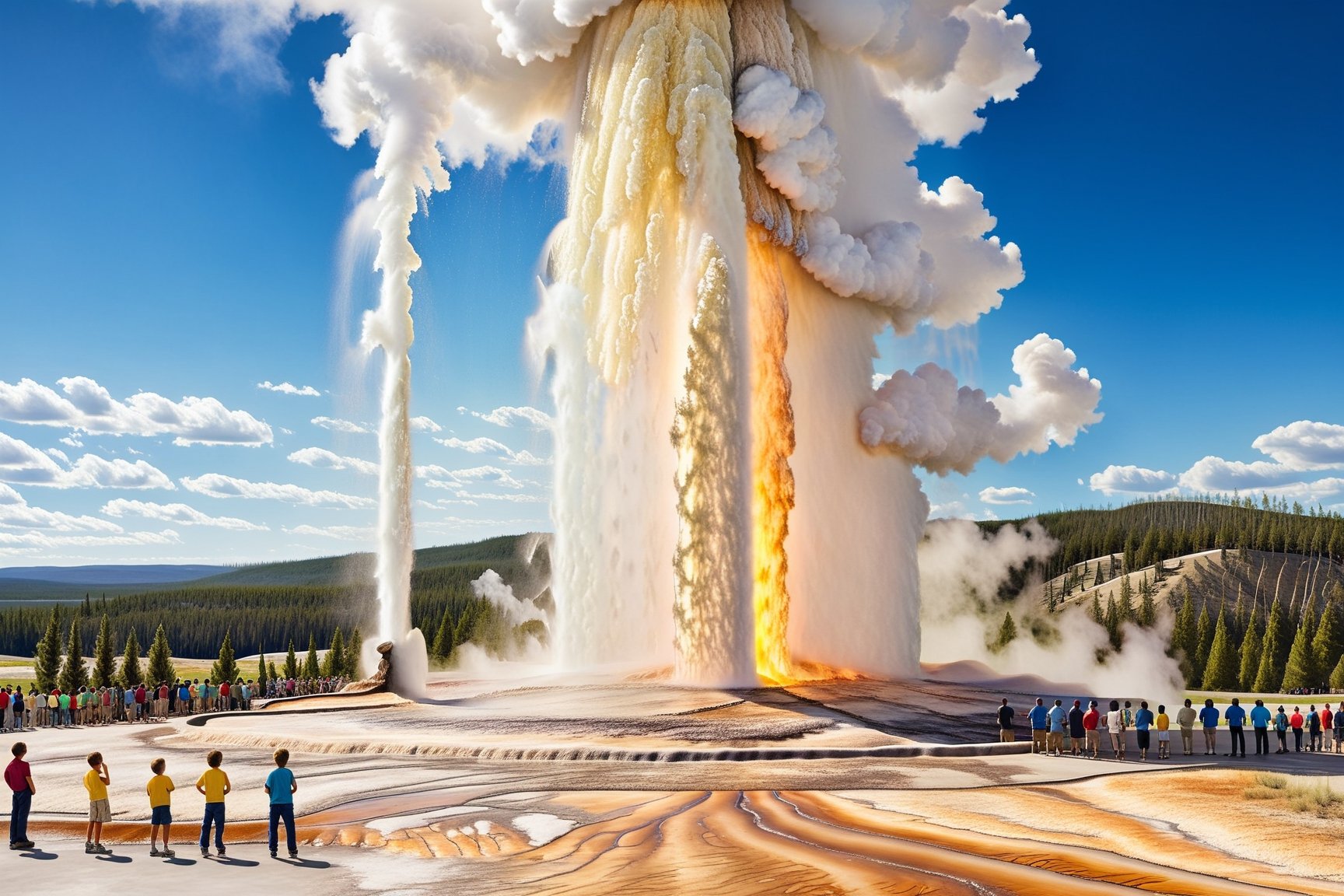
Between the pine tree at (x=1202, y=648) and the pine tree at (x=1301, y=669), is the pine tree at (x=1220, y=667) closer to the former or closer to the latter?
the pine tree at (x=1202, y=648)

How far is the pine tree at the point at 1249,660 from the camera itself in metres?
74.4

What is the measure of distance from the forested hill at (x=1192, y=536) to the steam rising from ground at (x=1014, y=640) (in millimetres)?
36203

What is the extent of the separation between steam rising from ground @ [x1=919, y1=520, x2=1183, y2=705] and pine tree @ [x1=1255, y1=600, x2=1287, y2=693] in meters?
5.66

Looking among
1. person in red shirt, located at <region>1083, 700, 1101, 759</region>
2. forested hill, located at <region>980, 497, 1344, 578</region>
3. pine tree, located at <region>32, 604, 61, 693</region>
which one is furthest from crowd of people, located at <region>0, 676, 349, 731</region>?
forested hill, located at <region>980, 497, 1344, 578</region>

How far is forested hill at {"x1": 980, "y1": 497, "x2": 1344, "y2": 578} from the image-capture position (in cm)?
14050

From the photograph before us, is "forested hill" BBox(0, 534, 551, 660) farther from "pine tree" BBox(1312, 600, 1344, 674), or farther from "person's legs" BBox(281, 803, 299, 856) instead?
"person's legs" BBox(281, 803, 299, 856)

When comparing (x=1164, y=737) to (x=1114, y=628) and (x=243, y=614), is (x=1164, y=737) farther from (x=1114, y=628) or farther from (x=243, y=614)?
(x=243, y=614)

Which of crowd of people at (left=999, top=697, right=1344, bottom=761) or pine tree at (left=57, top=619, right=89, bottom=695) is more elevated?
pine tree at (left=57, top=619, right=89, bottom=695)

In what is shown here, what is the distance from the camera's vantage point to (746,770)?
64.6 ft

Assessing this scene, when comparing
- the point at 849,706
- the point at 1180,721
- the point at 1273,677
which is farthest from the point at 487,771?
the point at 1273,677

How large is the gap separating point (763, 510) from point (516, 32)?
57.1 feet

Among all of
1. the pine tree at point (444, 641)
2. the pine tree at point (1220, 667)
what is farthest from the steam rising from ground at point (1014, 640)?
the pine tree at point (444, 641)

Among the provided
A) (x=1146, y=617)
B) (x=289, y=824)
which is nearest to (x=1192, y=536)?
(x=1146, y=617)

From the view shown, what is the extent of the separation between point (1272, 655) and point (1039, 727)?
203 ft
